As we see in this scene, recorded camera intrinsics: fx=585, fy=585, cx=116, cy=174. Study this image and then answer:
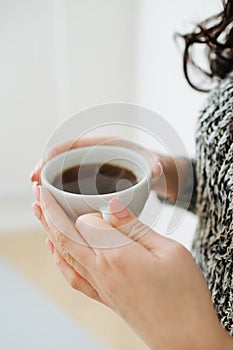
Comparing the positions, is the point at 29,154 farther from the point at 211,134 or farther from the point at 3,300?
the point at 211,134

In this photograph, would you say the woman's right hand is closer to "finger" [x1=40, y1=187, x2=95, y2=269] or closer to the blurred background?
"finger" [x1=40, y1=187, x2=95, y2=269]

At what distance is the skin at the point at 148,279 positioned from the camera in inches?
23.6

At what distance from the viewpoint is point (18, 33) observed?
1.58 m

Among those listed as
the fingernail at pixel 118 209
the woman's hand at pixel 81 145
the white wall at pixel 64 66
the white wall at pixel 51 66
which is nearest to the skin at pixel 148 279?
the fingernail at pixel 118 209

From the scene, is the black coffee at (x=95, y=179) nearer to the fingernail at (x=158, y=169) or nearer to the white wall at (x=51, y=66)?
the fingernail at (x=158, y=169)

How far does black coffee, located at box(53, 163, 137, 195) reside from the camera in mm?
652

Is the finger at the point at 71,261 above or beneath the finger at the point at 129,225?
beneath

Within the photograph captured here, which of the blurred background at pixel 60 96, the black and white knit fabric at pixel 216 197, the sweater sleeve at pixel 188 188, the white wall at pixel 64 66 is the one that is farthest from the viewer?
the white wall at pixel 64 66

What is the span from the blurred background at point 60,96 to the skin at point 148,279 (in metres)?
0.71

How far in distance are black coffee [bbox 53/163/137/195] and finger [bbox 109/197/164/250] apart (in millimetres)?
49

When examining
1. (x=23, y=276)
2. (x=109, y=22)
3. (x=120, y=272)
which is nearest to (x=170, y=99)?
(x=109, y=22)

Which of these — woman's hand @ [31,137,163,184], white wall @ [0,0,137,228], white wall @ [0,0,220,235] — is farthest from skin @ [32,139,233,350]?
white wall @ [0,0,137,228]

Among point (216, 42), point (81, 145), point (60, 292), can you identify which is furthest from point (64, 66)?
point (81, 145)

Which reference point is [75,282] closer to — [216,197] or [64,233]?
[64,233]
